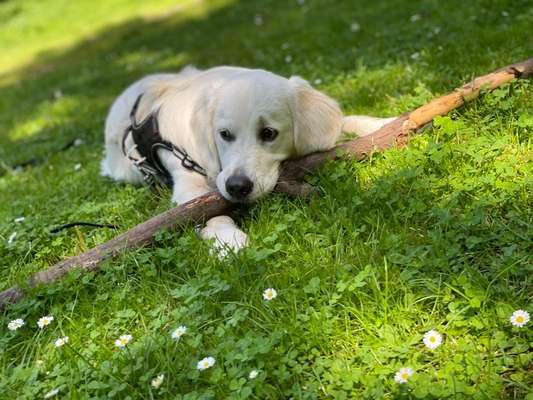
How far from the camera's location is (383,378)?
2.13 m

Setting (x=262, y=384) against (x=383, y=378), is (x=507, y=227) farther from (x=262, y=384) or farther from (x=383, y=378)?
(x=262, y=384)

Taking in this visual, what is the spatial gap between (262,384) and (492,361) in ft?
2.54

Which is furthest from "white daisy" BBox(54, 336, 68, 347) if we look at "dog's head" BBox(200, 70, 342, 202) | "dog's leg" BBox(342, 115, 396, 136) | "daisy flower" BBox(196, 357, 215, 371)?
"dog's leg" BBox(342, 115, 396, 136)

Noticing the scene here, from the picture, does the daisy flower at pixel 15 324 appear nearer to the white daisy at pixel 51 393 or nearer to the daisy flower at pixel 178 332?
the white daisy at pixel 51 393

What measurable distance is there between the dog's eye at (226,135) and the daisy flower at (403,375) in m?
1.96

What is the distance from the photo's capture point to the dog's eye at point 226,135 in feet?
12.1

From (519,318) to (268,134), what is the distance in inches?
75.7

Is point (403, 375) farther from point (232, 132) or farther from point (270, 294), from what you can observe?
point (232, 132)

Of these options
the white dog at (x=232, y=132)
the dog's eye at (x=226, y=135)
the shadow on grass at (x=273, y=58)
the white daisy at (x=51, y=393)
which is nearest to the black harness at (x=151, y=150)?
the white dog at (x=232, y=132)

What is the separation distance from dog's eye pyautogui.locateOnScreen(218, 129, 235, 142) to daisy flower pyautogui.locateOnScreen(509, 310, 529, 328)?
6.56 feet

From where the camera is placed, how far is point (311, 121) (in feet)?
12.6

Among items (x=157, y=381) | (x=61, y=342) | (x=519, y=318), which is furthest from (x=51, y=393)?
(x=519, y=318)

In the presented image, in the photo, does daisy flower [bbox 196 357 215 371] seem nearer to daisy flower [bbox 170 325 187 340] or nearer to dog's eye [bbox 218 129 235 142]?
daisy flower [bbox 170 325 187 340]

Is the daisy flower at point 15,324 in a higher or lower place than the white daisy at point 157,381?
lower
